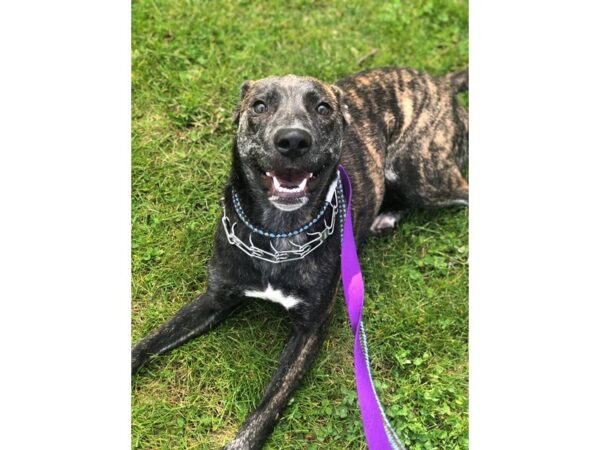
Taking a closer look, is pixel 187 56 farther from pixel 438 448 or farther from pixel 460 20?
pixel 438 448

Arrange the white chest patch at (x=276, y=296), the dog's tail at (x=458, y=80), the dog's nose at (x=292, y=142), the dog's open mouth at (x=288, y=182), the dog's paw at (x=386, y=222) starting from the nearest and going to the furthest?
the dog's nose at (x=292, y=142) → the dog's open mouth at (x=288, y=182) → the white chest patch at (x=276, y=296) → the dog's paw at (x=386, y=222) → the dog's tail at (x=458, y=80)

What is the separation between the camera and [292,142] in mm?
3111

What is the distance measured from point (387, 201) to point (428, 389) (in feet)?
4.77

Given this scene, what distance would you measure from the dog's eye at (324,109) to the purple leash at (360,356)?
1.45ft

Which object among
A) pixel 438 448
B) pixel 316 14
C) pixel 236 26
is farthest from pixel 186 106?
pixel 438 448

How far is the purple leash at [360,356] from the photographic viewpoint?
3162 millimetres

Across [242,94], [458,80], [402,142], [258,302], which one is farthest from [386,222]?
[242,94]

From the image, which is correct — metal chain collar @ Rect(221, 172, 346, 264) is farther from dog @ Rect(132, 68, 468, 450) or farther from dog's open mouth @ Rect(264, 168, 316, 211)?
dog's open mouth @ Rect(264, 168, 316, 211)

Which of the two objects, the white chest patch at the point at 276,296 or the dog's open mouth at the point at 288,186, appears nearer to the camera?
the dog's open mouth at the point at 288,186

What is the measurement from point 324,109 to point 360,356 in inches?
52.9

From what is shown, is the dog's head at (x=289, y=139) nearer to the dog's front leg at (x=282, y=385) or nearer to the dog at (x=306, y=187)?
the dog at (x=306, y=187)

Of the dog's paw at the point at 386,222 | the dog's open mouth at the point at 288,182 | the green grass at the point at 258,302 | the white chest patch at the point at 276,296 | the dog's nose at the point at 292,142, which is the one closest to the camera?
Answer: the dog's nose at the point at 292,142

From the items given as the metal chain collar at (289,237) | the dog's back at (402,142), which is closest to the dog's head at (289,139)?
the metal chain collar at (289,237)

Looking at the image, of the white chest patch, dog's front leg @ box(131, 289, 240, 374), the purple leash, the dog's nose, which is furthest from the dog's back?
dog's front leg @ box(131, 289, 240, 374)
